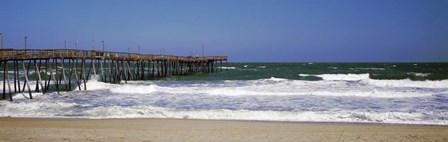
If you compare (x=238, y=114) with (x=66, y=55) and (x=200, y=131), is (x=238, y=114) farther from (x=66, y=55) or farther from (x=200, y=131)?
(x=66, y=55)

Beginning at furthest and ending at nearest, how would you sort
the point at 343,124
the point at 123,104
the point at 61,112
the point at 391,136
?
the point at 123,104 → the point at 61,112 → the point at 343,124 → the point at 391,136

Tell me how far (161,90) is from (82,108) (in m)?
9.64

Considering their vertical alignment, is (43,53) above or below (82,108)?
above

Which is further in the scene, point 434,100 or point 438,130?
point 434,100

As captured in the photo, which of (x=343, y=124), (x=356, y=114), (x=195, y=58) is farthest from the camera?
(x=195, y=58)

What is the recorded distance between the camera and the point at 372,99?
2130 centimetres

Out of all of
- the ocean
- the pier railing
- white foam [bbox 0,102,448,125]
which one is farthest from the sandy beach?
the pier railing

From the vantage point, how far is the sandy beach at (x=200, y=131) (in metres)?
10.2

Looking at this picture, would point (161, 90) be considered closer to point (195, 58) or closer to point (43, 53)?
point (43, 53)

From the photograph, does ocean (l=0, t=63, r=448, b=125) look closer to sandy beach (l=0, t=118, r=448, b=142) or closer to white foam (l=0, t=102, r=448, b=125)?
white foam (l=0, t=102, r=448, b=125)

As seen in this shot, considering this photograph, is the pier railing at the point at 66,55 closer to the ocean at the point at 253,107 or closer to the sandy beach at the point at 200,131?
the ocean at the point at 253,107

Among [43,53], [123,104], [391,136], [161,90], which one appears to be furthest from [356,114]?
[43,53]

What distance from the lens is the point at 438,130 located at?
11.7 meters

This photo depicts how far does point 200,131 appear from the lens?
1130 cm
